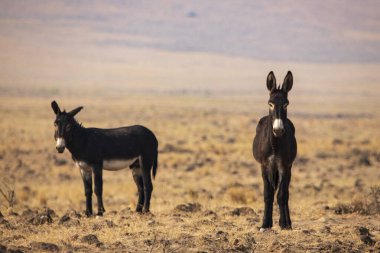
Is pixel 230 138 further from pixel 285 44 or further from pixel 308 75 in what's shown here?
pixel 285 44

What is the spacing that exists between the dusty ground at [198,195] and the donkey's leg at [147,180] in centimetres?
34

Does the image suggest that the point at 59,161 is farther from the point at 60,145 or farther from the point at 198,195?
the point at 60,145

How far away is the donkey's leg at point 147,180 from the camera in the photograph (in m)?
14.5

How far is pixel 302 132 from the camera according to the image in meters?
48.0

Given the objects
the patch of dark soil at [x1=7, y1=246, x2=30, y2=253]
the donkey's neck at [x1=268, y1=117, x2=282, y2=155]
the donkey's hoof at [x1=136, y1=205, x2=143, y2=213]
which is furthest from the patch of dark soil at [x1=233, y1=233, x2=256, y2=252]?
the donkey's hoof at [x1=136, y1=205, x2=143, y2=213]

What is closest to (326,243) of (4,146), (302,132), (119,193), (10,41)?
(119,193)

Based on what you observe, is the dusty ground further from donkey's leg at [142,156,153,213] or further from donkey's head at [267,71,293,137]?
donkey's head at [267,71,293,137]

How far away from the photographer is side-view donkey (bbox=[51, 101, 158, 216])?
13859mm

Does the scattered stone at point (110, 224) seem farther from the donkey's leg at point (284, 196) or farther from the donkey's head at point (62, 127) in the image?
the donkey's leg at point (284, 196)

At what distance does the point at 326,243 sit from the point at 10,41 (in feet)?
564

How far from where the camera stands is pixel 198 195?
67.5 feet

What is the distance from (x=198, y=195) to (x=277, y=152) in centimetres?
937

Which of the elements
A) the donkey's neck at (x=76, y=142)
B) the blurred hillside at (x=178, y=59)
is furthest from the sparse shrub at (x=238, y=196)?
the blurred hillside at (x=178, y=59)

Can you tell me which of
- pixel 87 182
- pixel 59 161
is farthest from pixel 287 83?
pixel 59 161
